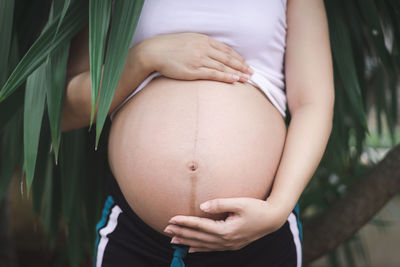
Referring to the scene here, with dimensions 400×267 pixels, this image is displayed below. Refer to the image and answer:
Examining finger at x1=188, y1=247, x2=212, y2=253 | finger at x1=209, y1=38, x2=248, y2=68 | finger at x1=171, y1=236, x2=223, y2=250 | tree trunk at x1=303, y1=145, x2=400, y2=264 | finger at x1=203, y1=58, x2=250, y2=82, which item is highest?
finger at x1=209, y1=38, x2=248, y2=68

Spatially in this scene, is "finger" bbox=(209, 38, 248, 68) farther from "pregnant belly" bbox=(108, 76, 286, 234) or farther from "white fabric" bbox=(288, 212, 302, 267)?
"white fabric" bbox=(288, 212, 302, 267)

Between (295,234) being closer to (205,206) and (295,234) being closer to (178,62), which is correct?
(205,206)

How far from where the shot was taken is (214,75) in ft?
2.27

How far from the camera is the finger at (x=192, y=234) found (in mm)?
623

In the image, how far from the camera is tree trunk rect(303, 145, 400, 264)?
41.1 inches

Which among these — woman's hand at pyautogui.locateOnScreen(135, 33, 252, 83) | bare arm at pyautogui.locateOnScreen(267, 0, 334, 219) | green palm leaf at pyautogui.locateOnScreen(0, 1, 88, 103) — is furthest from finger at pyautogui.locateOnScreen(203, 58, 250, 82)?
green palm leaf at pyautogui.locateOnScreen(0, 1, 88, 103)

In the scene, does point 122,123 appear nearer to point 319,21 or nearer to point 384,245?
point 319,21

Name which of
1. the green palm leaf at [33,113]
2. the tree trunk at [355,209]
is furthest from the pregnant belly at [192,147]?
the tree trunk at [355,209]

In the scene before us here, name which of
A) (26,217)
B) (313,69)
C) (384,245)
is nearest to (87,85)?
(313,69)

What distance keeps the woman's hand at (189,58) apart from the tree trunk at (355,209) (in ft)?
1.70

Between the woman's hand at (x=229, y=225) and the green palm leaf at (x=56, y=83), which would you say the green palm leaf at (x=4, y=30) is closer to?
the green palm leaf at (x=56, y=83)

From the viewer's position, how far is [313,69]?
719 millimetres

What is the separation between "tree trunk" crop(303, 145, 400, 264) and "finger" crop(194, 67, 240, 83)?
525mm

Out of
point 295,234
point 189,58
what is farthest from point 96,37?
point 295,234
